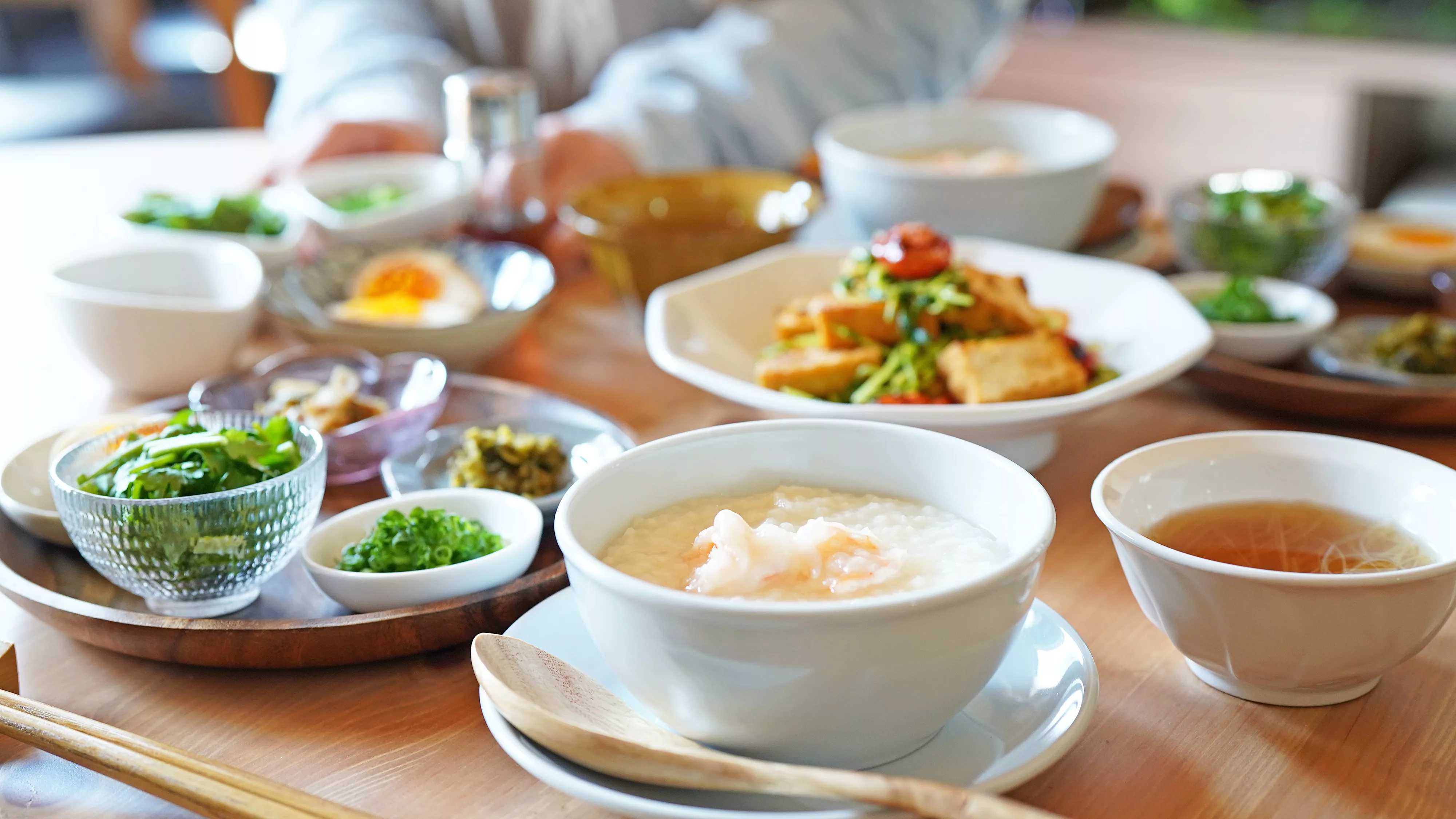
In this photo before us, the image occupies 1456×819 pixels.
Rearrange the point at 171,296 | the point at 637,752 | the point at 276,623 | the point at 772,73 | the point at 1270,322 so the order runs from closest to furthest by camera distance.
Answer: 1. the point at 637,752
2. the point at 276,623
3. the point at 1270,322
4. the point at 171,296
5. the point at 772,73

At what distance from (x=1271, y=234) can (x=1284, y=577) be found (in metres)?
1.16

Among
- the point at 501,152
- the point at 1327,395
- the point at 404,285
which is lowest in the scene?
the point at 1327,395

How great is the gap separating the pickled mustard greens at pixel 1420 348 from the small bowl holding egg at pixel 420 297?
3.80 ft

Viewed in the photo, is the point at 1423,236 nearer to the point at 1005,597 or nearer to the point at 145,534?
the point at 1005,597

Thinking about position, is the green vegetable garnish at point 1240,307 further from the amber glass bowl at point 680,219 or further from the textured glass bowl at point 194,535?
the textured glass bowl at point 194,535

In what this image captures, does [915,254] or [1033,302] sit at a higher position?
[915,254]

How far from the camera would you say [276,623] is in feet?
3.50

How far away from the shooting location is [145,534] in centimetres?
106

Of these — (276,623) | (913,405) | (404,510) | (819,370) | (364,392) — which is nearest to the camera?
(276,623)

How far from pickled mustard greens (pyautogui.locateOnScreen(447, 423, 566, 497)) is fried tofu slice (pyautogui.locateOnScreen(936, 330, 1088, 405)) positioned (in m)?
0.46

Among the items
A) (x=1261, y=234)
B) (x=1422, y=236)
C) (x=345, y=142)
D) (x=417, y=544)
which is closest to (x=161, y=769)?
(x=417, y=544)

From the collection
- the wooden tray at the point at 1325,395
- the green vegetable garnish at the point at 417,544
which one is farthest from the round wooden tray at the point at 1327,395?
the green vegetable garnish at the point at 417,544

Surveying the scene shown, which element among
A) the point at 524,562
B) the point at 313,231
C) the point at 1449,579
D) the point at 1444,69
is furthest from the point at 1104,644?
the point at 1444,69

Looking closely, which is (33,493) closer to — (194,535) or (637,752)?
(194,535)
